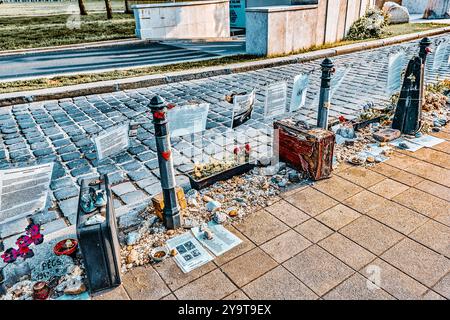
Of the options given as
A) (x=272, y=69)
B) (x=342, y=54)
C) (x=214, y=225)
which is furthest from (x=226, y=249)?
(x=342, y=54)

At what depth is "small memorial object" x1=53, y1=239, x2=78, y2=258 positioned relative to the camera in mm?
3420

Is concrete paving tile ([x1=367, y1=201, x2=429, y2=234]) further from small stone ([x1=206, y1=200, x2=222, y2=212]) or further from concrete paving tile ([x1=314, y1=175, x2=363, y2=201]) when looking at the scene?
small stone ([x1=206, y1=200, x2=222, y2=212])

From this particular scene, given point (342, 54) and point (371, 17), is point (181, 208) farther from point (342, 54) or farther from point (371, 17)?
point (371, 17)

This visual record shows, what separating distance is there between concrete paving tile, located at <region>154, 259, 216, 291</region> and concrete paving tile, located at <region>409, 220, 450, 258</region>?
2.08 metres

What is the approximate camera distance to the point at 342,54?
1303 centimetres

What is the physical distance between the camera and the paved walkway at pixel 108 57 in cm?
1117

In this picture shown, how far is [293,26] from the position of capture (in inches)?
491

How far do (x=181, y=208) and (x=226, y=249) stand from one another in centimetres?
81

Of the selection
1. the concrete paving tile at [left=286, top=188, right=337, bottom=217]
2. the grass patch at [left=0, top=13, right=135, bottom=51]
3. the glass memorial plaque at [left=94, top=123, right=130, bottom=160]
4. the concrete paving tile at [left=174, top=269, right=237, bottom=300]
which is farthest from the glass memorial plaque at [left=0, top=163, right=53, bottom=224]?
the grass patch at [left=0, top=13, right=135, bottom=51]

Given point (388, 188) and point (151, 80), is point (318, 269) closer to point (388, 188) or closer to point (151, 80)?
point (388, 188)

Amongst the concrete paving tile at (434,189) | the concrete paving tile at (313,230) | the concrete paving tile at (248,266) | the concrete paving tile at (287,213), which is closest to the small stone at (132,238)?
the concrete paving tile at (248,266)

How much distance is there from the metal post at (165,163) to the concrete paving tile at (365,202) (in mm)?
1989

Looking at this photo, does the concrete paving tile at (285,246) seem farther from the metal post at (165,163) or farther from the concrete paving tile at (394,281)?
the metal post at (165,163)

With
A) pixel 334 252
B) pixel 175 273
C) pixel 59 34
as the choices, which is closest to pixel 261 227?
pixel 334 252
